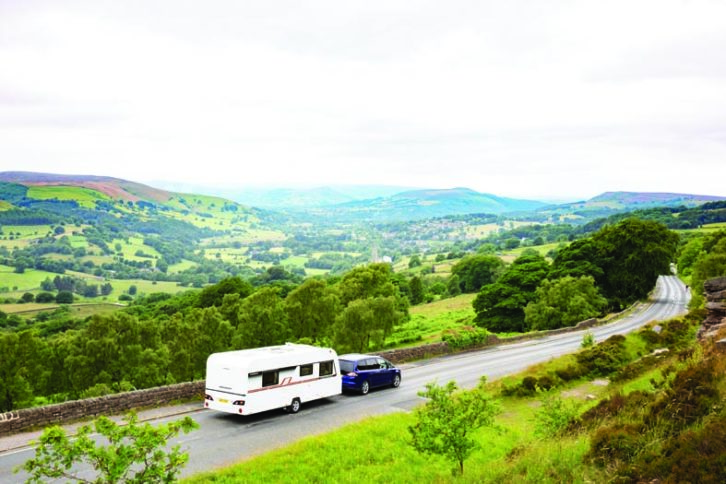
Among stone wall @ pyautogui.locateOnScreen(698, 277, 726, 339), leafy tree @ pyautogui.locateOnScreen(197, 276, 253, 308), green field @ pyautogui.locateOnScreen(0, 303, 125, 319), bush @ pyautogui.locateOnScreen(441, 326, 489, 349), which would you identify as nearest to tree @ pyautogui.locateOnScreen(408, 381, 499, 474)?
stone wall @ pyautogui.locateOnScreen(698, 277, 726, 339)

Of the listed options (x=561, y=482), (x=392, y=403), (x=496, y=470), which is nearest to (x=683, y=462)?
(x=561, y=482)

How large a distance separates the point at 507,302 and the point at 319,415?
47379mm

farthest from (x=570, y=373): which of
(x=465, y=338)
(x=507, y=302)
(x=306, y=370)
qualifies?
(x=507, y=302)

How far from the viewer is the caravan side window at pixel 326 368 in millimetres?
23203

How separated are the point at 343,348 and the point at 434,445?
2866 centimetres

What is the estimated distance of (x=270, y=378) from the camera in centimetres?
2075

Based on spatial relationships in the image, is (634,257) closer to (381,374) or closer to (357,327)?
(357,327)

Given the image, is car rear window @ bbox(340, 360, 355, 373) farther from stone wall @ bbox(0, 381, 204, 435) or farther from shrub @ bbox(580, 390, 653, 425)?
shrub @ bbox(580, 390, 653, 425)

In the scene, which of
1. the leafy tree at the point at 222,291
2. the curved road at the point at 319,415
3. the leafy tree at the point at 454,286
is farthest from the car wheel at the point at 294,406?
the leafy tree at the point at 454,286

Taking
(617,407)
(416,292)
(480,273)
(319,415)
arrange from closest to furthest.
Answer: (617,407) < (319,415) < (416,292) < (480,273)

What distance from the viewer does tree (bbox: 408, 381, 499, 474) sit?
11.7m

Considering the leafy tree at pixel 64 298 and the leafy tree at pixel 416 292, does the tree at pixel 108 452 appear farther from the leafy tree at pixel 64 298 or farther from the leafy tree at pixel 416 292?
the leafy tree at pixel 64 298

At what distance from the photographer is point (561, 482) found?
31.2 feet

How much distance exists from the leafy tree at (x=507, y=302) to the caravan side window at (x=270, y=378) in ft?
159
